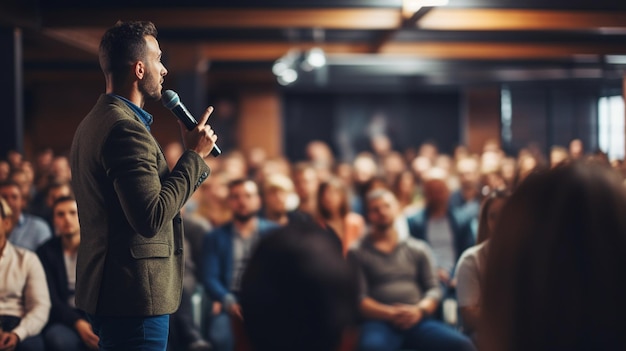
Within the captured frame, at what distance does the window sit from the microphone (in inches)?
77.8

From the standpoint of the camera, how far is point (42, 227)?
15.0ft

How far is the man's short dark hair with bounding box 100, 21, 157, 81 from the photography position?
191 cm

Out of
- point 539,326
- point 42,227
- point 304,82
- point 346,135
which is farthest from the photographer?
point 346,135

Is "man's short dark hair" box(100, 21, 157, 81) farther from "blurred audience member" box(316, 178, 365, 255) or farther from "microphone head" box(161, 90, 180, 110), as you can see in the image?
"blurred audience member" box(316, 178, 365, 255)

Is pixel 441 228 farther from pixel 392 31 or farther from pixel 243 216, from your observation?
pixel 392 31

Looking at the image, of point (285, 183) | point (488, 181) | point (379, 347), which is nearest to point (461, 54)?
point (488, 181)

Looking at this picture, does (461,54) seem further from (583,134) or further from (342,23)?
(583,134)

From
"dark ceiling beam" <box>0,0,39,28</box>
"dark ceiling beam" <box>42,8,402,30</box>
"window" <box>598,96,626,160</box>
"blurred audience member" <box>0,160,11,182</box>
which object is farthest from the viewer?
"dark ceiling beam" <box>42,8,402,30</box>

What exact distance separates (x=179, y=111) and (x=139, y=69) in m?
0.15

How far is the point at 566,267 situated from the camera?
2.98ft

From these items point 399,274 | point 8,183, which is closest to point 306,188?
point 399,274

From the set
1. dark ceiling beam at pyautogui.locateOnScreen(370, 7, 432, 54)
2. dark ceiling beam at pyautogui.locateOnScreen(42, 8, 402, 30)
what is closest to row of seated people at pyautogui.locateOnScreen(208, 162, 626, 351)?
dark ceiling beam at pyautogui.locateOnScreen(370, 7, 432, 54)

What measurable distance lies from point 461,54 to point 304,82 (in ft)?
17.8

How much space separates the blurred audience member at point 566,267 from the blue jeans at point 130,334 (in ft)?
3.76
